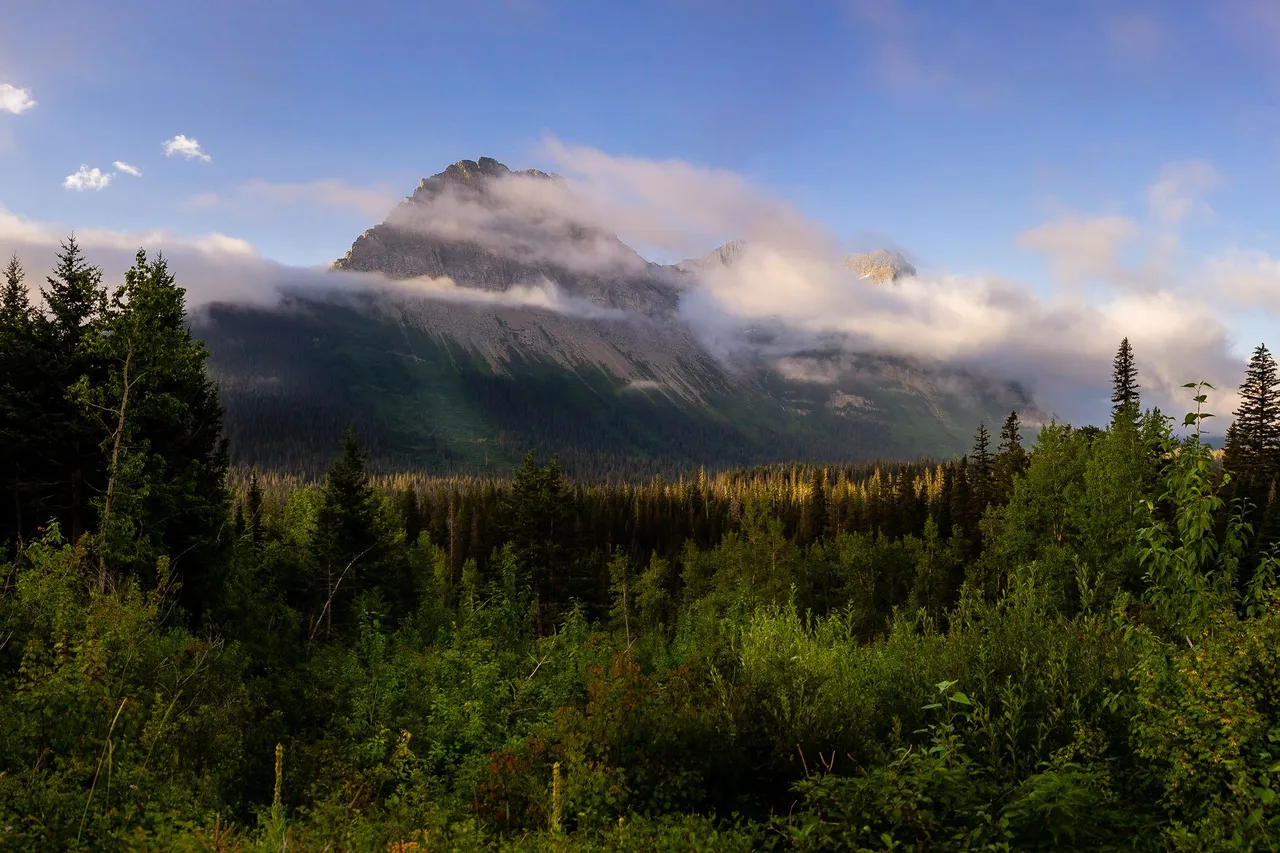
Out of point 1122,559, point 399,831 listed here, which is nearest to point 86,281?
point 399,831

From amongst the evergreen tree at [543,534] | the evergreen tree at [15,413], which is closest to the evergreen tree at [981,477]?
the evergreen tree at [543,534]

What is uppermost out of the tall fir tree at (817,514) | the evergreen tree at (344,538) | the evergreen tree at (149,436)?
the evergreen tree at (149,436)

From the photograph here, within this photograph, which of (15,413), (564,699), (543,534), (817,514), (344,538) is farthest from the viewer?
(817,514)

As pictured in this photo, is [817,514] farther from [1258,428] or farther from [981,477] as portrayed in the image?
[1258,428]

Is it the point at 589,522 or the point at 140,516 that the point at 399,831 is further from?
the point at 589,522

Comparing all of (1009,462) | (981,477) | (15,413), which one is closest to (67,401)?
(15,413)

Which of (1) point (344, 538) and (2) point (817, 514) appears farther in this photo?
(2) point (817, 514)

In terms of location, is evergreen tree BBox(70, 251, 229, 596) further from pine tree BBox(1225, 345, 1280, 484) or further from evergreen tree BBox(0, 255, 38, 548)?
pine tree BBox(1225, 345, 1280, 484)

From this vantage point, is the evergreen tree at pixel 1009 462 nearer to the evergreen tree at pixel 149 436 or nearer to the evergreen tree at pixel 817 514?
the evergreen tree at pixel 817 514

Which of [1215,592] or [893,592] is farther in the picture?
[893,592]

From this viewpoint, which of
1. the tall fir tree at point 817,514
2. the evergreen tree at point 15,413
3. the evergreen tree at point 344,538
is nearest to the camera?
the evergreen tree at point 15,413

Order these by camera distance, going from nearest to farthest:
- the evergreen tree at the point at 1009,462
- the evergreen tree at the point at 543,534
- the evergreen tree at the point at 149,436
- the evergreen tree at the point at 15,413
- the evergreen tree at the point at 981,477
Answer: the evergreen tree at the point at 149,436, the evergreen tree at the point at 15,413, the evergreen tree at the point at 543,534, the evergreen tree at the point at 1009,462, the evergreen tree at the point at 981,477

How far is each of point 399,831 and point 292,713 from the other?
11.4 meters

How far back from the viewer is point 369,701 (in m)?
15.7
